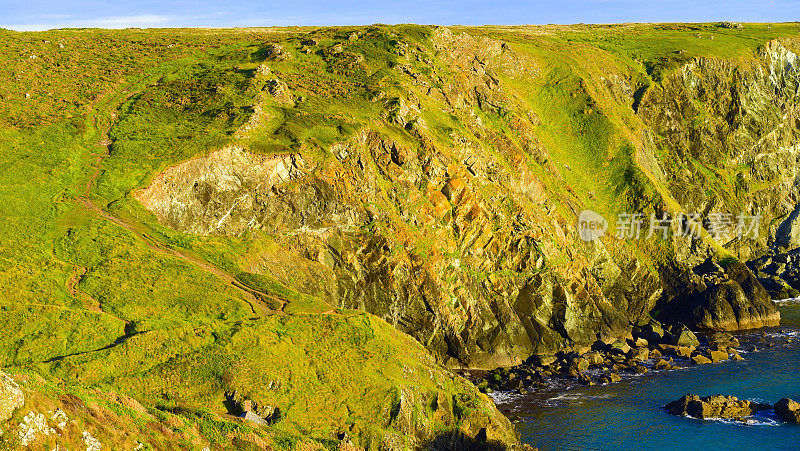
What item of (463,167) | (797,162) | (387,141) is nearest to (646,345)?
(463,167)

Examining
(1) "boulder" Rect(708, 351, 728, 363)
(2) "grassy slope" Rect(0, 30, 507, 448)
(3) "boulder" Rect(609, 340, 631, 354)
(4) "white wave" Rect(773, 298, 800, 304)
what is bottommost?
(3) "boulder" Rect(609, 340, 631, 354)

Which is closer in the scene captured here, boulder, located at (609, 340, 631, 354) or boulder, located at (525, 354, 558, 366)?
boulder, located at (525, 354, 558, 366)

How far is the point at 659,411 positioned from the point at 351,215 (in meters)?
43.2

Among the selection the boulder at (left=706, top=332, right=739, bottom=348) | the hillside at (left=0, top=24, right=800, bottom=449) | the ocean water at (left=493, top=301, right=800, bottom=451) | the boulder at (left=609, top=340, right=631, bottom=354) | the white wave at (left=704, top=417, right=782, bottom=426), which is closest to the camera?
the hillside at (left=0, top=24, right=800, bottom=449)

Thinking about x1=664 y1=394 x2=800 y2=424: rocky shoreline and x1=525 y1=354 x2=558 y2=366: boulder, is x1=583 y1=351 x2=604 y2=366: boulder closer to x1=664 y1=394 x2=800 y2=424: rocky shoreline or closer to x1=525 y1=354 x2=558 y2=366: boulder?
x1=525 y1=354 x2=558 y2=366: boulder

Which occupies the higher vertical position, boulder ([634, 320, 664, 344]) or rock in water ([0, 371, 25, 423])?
rock in water ([0, 371, 25, 423])

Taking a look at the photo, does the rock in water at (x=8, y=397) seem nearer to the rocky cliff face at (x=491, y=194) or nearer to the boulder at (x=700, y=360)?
the rocky cliff face at (x=491, y=194)

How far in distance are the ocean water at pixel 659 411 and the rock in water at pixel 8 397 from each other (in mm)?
47477

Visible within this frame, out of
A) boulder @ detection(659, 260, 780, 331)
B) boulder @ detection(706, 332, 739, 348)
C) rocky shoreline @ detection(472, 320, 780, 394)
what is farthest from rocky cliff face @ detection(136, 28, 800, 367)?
boulder @ detection(706, 332, 739, 348)

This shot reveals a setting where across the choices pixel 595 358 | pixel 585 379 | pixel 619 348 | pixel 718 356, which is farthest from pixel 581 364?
pixel 718 356

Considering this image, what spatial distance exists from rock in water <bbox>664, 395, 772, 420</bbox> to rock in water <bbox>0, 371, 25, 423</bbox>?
61888 millimetres

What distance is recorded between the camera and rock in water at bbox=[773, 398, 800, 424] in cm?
6562

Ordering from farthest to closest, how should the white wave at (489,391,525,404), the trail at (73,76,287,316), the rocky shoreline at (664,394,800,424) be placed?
the white wave at (489,391,525,404)
the rocky shoreline at (664,394,800,424)
the trail at (73,76,287,316)

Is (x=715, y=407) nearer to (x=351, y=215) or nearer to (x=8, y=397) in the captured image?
(x=351, y=215)
